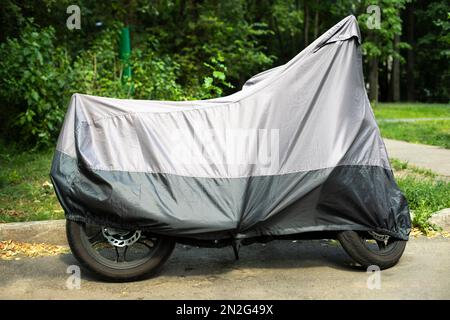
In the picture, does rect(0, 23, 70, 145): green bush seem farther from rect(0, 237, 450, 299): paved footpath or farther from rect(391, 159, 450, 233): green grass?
rect(391, 159, 450, 233): green grass

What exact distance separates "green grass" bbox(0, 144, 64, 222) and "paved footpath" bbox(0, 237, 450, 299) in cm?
102

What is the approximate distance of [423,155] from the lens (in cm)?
962

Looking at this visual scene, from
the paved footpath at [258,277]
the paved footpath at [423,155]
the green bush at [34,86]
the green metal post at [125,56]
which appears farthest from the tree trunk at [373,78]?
the paved footpath at [258,277]

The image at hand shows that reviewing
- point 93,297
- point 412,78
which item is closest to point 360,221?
point 93,297

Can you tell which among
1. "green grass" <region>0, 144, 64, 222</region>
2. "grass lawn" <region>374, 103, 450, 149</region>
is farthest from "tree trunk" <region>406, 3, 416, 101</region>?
"green grass" <region>0, 144, 64, 222</region>

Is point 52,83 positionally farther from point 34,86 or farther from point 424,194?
point 424,194

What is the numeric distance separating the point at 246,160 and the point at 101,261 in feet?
4.18

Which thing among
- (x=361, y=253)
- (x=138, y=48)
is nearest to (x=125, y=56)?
(x=138, y=48)

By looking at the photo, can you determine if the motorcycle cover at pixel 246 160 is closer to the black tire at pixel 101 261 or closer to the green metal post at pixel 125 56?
the black tire at pixel 101 261

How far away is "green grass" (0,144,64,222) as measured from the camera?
6.11 meters

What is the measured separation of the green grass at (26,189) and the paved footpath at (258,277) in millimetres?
1023

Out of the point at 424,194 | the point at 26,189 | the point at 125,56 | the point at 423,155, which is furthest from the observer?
the point at 125,56

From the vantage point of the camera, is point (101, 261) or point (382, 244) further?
point (382, 244)

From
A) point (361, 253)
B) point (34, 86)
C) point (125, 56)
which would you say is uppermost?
point (125, 56)
